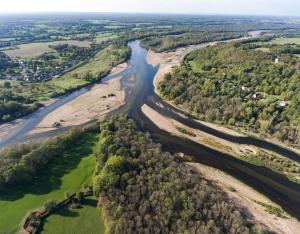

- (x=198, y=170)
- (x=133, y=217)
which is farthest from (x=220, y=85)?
(x=133, y=217)

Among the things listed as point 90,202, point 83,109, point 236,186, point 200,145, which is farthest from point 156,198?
point 83,109

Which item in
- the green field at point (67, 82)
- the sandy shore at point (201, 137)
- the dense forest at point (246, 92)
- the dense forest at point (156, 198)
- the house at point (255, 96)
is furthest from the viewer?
the green field at point (67, 82)

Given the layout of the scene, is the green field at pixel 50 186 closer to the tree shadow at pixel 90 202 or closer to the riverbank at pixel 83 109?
the tree shadow at pixel 90 202

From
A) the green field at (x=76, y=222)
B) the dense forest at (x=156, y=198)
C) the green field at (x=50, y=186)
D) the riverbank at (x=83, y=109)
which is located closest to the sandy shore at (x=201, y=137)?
the riverbank at (x=83, y=109)

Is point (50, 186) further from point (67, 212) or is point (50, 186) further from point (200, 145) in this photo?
point (200, 145)

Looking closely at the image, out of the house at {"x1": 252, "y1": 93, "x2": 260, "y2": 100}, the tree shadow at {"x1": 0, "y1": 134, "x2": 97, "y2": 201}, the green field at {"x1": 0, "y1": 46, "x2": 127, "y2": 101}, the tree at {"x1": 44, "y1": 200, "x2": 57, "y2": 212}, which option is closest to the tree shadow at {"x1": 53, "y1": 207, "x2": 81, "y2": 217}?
the tree at {"x1": 44, "y1": 200, "x2": 57, "y2": 212}

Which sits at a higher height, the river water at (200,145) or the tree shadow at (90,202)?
the tree shadow at (90,202)

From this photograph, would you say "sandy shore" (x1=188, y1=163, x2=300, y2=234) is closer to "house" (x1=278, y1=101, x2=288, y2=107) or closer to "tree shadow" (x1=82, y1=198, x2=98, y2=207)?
"tree shadow" (x1=82, y1=198, x2=98, y2=207)
